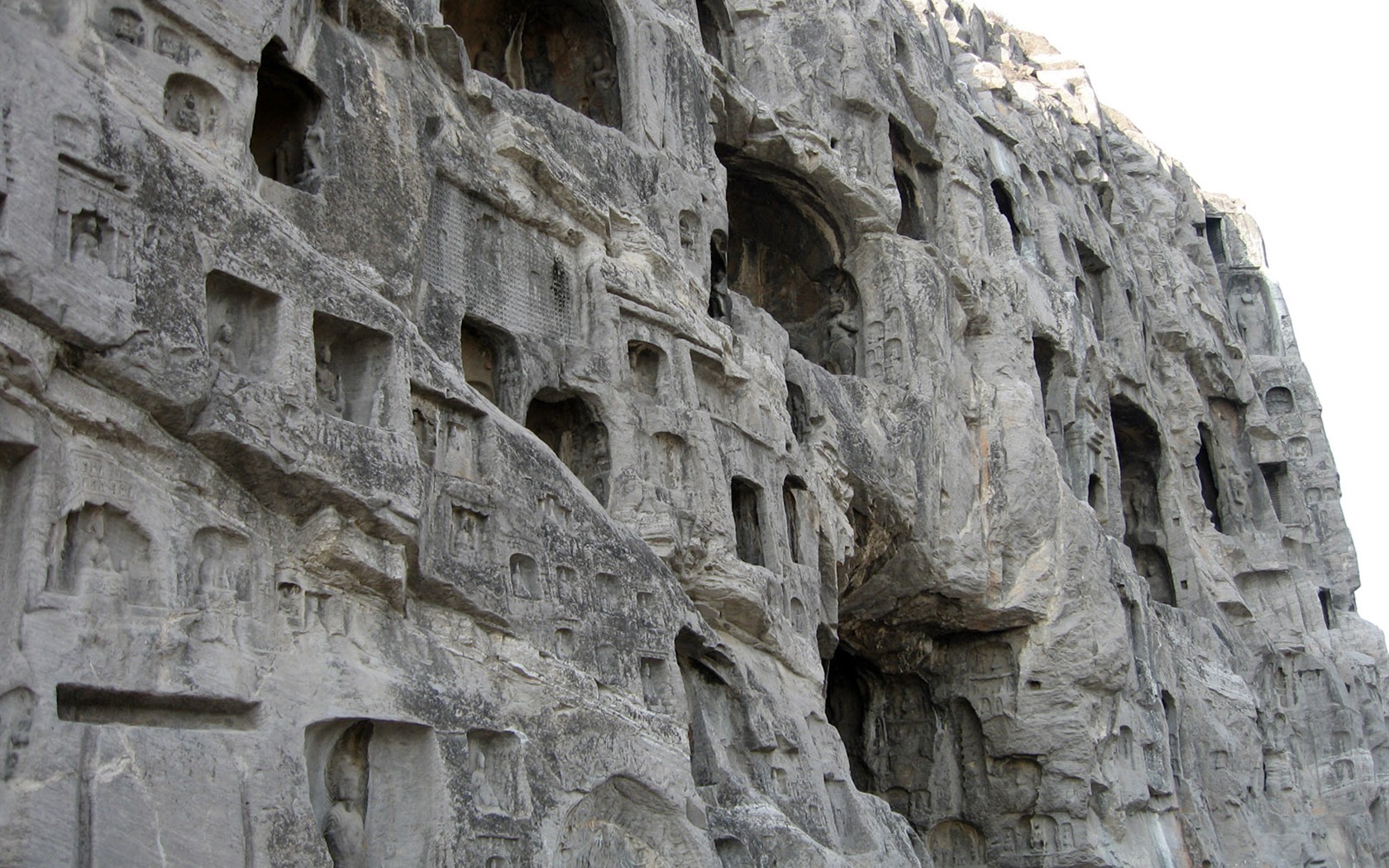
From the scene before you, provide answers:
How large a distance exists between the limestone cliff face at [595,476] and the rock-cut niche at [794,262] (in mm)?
76

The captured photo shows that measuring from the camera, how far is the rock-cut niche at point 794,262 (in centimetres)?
1791

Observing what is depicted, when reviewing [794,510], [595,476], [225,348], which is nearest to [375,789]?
[225,348]

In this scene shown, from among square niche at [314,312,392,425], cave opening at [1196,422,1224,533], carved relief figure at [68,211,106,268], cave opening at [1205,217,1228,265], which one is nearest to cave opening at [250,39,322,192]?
square niche at [314,312,392,425]

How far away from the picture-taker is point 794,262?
18812 millimetres

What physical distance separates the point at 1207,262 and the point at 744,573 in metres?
20.7

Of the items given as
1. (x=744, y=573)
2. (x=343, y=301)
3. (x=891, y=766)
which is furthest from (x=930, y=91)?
(x=343, y=301)

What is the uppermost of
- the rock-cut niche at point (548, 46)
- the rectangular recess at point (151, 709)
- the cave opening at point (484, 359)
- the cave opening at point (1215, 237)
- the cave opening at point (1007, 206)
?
the cave opening at point (1215, 237)

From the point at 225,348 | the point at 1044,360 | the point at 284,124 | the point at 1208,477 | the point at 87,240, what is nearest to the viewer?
the point at 87,240

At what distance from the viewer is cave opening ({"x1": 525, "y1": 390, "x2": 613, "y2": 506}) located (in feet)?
38.4

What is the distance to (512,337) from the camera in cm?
1134

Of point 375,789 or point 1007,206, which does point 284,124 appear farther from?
point 1007,206

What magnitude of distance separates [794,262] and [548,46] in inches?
178

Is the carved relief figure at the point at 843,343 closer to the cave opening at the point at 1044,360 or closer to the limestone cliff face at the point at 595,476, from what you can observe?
the limestone cliff face at the point at 595,476

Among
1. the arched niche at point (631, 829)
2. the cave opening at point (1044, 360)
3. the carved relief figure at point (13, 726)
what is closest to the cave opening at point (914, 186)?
the cave opening at point (1044, 360)
